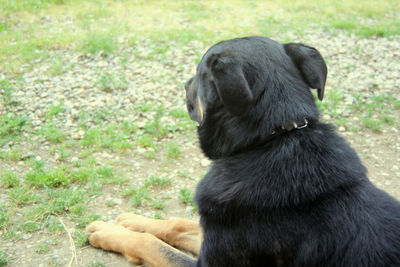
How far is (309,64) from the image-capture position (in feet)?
9.16

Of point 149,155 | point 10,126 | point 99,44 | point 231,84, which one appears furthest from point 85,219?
point 99,44

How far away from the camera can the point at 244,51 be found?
2646mm

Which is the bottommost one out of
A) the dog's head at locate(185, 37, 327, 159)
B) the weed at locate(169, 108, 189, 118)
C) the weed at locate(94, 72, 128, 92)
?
the weed at locate(169, 108, 189, 118)

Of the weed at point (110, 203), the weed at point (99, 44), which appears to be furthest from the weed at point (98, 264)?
the weed at point (99, 44)

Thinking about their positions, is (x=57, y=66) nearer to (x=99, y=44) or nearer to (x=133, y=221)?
(x=99, y=44)

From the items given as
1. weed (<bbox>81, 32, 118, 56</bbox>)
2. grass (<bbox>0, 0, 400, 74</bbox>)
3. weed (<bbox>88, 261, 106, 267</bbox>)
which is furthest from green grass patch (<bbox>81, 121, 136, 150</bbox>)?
weed (<bbox>81, 32, 118, 56</bbox>)

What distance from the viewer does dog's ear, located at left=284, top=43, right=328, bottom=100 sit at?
2766 mm

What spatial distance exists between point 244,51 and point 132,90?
12.5 ft

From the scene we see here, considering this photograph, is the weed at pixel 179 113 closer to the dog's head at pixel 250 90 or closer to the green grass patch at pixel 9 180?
the green grass patch at pixel 9 180

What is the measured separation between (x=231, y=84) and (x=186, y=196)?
226 centimetres

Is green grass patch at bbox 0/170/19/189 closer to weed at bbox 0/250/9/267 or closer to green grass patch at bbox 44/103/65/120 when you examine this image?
weed at bbox 0/250/9/267

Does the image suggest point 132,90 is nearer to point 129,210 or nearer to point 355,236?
point 129,210

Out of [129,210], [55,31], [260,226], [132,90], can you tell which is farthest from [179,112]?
[55,31]

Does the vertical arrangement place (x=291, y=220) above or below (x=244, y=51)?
below
